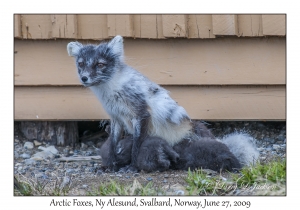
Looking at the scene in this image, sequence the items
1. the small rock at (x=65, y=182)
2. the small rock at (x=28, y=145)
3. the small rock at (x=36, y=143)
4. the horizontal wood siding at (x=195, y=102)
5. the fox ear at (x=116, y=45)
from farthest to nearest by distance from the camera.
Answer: the small rock at (x=36, y=143)
the small rock at (x=28, y=145)
the horizontal wood siding at (x=195, y=102)
the fox ear at (x=116, y=45)
the small rock at (x=65, y=182)

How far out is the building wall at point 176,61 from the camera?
684 centimetres

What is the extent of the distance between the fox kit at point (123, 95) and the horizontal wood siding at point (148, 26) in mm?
1212

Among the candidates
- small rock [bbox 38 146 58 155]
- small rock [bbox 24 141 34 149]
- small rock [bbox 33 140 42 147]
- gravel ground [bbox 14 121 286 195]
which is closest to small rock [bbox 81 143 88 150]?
gravel ground [bbox 14 121 286 195]

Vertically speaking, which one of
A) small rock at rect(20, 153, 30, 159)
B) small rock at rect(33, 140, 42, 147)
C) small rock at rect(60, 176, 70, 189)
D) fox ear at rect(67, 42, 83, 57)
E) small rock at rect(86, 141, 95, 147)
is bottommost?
small rock at rect(60, 176, 70, 189)

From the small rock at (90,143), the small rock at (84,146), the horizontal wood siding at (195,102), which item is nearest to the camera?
the horizontal wood siding at (195,102)

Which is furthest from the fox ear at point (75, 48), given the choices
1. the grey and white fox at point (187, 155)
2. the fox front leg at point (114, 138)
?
the grey and white fox at point (187, 155)

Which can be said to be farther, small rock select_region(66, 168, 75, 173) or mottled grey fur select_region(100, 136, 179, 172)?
small rock select_region(66, 168, 75, 173)

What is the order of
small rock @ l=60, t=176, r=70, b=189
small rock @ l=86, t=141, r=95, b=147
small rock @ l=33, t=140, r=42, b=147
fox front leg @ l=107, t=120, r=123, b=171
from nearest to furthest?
small rock @ l=60, t=176, r=70, b=189
fox front leg @ l=107, t=120, r=123, b=171
small rock @ l=33, t=140, r=42, b=147
small rock @ l=86, t=141, r=95, b=147

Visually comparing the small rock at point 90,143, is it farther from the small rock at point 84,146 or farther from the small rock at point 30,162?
the small rock at point 30,162

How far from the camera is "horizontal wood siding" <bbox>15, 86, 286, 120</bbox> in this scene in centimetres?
717

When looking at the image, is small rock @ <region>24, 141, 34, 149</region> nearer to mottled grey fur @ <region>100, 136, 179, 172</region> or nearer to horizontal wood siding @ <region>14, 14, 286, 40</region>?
horizontal wood siding @ <region>14, 14, 286, 40</region>

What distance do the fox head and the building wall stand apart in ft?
4.14

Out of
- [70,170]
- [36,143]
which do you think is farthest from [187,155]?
[36,143]

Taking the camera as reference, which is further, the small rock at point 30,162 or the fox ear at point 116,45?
the small rock at point 30,162
